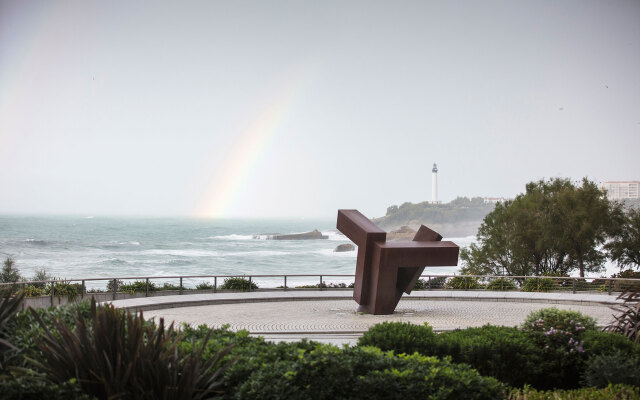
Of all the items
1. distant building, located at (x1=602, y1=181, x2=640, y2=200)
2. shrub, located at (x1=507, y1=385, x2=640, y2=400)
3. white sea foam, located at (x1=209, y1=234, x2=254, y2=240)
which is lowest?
white sea foam, located at (x1=209, y1=234, x2=254, y2=240)

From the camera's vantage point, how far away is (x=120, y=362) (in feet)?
19.6

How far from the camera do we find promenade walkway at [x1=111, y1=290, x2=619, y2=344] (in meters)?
15.3

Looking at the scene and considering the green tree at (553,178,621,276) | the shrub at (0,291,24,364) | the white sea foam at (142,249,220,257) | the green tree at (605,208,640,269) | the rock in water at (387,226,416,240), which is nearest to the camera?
the shrub at (0,291,24,364)

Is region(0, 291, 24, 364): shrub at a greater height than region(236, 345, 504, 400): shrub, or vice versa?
region(0, 291, 24, 364): shrub

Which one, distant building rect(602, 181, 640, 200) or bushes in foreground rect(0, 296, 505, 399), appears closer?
bushes in foreground rect(0, 296, 505, 399)

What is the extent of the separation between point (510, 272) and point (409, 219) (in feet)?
277

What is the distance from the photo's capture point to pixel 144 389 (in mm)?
6016

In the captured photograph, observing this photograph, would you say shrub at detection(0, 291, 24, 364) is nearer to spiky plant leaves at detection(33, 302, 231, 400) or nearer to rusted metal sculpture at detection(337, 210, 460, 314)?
spiky plant leaves at detection(33, 302, 231, 400)

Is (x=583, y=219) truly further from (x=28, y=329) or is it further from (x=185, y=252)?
(x=185, y=252)

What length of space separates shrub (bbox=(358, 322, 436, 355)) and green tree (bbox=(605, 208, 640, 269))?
1539 inches

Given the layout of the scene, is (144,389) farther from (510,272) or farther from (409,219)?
(409,219)

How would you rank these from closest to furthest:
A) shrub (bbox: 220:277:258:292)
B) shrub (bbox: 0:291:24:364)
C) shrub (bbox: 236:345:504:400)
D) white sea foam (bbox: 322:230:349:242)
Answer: shrub (bbox: 236:345:504:400)
shrub (bbox: 0:291:24:364)
shrub (bbox: 220:277:258:292)
white sea foam (bbox: 322:230:349:242)

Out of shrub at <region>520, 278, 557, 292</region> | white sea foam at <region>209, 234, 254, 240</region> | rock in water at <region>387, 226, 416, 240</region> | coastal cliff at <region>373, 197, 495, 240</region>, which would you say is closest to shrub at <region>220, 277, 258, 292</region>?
shrub at <region>520, 278, 557, 292</region>

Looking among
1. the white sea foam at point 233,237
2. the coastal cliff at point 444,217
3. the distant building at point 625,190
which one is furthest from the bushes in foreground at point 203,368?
the white sea foam at point 233,237
